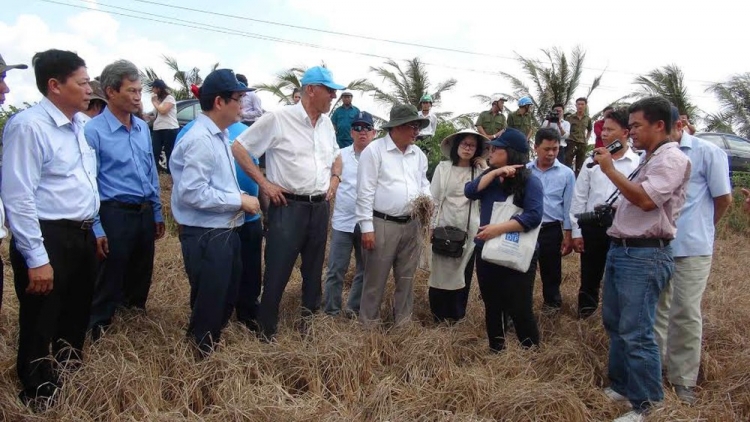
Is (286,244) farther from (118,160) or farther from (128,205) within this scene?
(118,160)

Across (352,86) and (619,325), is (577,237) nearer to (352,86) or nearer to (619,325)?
(619,325)

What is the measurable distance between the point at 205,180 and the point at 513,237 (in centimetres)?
186

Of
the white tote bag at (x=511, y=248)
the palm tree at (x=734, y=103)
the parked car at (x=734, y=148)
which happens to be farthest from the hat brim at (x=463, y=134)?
the palm tree at (x=734, y=103)

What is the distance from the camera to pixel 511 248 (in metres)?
3.41

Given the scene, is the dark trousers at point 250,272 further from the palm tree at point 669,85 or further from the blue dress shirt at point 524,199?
the palm tree at point 669,85

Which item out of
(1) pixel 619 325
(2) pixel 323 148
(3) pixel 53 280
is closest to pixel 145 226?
(3) pixel 53 280

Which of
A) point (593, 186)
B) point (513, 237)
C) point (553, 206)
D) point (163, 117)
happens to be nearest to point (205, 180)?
point (513, 237)

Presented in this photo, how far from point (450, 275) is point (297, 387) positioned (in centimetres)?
152

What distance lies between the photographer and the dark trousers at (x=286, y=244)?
3533 millimetres

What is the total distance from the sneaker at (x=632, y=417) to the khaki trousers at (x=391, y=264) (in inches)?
60.8

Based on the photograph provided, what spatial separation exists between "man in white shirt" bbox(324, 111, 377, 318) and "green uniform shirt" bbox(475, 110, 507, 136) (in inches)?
195

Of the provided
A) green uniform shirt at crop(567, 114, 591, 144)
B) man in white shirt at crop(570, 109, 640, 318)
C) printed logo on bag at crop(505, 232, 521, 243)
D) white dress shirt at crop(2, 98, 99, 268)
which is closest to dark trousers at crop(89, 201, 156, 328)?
white dress shirt at crop(2, 98, 99, 268)

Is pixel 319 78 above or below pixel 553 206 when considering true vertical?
above

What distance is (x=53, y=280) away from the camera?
262cm
